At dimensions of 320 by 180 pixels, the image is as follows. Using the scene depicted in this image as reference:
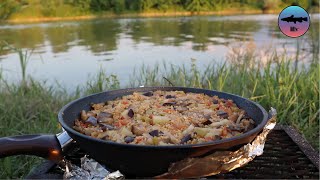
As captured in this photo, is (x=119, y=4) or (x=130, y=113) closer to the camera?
(x=130, y=113)

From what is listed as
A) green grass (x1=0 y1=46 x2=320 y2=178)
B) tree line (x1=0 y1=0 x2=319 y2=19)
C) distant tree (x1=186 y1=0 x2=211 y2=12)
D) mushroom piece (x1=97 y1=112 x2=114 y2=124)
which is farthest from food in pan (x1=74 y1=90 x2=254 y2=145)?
distant tree (x1=186 y1=0 x2=211 y2=12)

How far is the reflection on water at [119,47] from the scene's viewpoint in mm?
6902

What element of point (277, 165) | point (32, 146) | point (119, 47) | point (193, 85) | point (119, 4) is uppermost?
point (32, 146)

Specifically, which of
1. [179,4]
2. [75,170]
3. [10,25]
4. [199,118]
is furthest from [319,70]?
[10,25]

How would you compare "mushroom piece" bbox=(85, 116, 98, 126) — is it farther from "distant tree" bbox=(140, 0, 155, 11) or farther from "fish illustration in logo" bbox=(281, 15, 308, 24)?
"distant tree" bbox=(140, 0, 155, 11)

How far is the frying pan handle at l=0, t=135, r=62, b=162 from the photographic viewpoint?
140cm

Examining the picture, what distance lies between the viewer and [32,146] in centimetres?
142

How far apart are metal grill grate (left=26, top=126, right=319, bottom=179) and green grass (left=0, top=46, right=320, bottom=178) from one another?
49.2 inches

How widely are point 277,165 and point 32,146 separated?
1.02 meters

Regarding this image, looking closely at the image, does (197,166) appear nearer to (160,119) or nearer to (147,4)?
(160,119)

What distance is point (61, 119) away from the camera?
4.71ft

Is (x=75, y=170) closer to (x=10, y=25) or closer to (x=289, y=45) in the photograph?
(x=289, y=45)

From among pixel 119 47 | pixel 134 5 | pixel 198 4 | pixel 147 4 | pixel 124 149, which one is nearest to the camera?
pixel 124 149

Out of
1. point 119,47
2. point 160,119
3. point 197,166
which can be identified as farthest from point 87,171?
point 119,47
